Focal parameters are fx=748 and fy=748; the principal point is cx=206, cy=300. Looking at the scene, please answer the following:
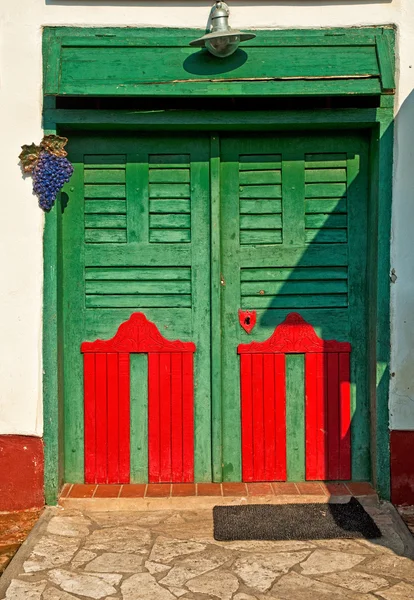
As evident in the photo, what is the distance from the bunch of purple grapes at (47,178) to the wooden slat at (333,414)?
2.28m

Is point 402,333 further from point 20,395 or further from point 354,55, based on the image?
point 20,395

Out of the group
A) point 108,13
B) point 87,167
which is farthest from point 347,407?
point 108,13

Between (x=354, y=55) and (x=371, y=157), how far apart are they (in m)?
0.73

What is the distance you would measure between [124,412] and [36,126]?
211cm

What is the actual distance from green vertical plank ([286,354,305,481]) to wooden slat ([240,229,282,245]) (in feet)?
2.79

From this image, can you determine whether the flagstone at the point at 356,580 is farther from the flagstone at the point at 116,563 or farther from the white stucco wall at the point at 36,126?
the white stucco wall at the point at 36,126

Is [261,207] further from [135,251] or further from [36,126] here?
[36,126]

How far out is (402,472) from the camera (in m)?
5.18

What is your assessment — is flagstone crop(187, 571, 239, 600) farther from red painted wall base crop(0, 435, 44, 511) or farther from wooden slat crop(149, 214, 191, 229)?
wooden slat crop(149, 214, 191, 229)

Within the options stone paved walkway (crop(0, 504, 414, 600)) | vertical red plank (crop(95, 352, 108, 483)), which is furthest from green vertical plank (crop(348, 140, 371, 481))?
vertical red plank (crop(95, 352, 108, 483))

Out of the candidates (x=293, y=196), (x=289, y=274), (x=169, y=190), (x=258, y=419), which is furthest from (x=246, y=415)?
(x=169, y=190)

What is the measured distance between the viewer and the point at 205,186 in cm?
542

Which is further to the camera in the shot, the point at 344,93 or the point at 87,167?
the point at 87,167

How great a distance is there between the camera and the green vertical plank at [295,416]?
546 cm
